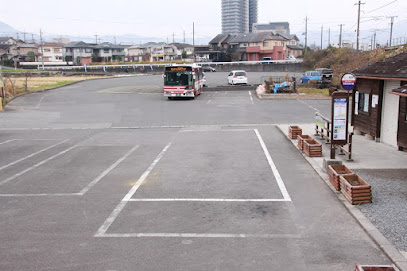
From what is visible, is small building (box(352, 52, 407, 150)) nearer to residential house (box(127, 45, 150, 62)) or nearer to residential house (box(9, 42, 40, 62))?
residential house (box(9, 42, 40, 62))

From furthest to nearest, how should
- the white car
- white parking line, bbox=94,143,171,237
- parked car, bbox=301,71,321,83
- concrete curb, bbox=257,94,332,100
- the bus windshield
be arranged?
1. the white car
2. parked car, bbox=301,71,321,83
3. the bus windshield
4. concrete curb, bbox=257,94,332,100
5. white parking line, bbox=94,143,171,237

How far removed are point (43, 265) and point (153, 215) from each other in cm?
258

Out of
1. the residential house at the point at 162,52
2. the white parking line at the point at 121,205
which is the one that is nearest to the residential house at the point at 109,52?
the residential house at the point at 162,52

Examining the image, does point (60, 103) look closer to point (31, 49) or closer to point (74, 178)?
point (74, 178)

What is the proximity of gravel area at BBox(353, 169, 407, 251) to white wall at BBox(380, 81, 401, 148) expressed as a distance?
3.24 m

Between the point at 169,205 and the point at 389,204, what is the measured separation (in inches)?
194

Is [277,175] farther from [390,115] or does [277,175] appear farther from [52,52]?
[52,52]

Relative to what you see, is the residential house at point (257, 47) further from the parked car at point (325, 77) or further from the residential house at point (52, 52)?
the parked car at point (325, 77)

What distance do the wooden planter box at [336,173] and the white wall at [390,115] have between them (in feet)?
16.0

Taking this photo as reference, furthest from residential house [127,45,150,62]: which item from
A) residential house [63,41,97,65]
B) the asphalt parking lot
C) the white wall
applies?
the white wall

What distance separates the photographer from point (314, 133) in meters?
17.3

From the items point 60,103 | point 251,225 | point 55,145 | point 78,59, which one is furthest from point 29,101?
point 78,59

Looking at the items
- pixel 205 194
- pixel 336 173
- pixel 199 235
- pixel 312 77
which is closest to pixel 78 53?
pixel 312 77

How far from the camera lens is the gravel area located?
6.97m
